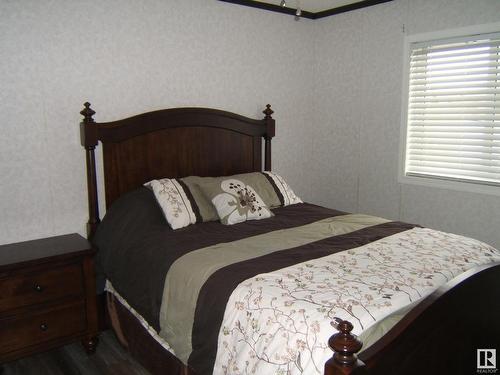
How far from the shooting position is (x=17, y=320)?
2.13 m

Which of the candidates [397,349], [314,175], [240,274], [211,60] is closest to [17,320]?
[240,274]

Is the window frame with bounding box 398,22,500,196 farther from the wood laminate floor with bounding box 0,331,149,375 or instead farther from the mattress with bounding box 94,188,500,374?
the wood laminate floor with bounding box 0,331,149,375

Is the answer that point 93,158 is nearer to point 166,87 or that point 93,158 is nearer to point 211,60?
point 166,87

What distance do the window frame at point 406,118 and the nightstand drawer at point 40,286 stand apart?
255cm

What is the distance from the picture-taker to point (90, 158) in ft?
8.57

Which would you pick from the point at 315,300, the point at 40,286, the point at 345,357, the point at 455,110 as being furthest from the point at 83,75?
the point at 455,110

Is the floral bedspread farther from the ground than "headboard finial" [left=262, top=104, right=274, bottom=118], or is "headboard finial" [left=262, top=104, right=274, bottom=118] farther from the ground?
"headboard finial" [left=262, top=104, right=274, bottom=118]

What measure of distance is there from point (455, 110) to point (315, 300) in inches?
88.5

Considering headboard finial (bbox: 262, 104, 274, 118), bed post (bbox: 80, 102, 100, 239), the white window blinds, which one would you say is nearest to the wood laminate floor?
bed post (bbox: 80, 102, 100, 239)

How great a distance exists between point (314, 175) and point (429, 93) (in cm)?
134

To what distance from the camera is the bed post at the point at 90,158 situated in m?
2.57

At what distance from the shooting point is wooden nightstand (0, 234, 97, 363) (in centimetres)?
210

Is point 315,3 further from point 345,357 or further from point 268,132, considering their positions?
point 345,357

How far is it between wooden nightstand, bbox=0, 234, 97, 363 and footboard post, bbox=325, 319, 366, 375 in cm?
162
